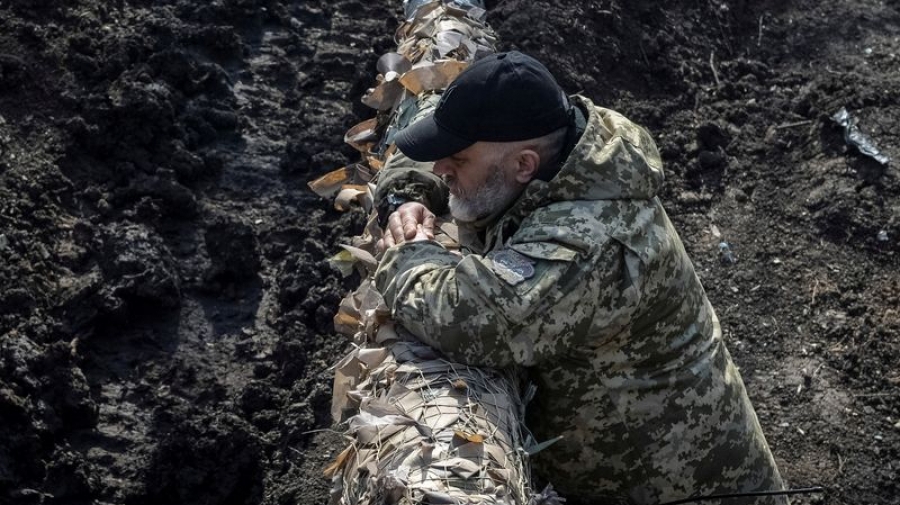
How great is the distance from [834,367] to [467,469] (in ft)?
10.1

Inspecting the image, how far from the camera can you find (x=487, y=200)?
3404 mm

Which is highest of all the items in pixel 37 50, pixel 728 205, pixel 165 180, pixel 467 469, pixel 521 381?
pixel 467 469

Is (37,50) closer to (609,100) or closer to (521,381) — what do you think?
(609,100)

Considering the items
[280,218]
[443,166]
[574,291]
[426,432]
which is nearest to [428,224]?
[443,166]

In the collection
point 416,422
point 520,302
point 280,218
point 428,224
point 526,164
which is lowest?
point 280,218

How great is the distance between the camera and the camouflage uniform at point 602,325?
311 cm

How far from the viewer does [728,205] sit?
21.4 feet

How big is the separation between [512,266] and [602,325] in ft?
1.09

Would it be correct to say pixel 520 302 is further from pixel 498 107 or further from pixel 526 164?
pixel 498 107

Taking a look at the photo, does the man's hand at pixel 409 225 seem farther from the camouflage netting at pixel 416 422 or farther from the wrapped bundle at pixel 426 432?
the wrapped bundle at pixel 426 432

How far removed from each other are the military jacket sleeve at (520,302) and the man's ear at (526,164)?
0.79ft

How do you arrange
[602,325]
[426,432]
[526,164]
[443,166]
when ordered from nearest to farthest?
[426,432] → [602,325] → [526,164] → [443,166]

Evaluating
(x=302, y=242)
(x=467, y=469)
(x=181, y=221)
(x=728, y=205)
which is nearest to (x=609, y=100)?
(x=728, y=205)

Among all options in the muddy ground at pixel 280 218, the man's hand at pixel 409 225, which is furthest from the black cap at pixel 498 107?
the muddy ground at pixel 280 218
